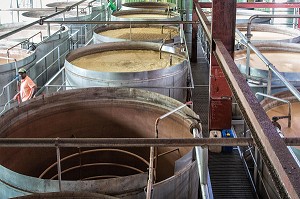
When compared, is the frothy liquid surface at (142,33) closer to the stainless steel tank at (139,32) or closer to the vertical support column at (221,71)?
the stainless steel tank at (139,32)

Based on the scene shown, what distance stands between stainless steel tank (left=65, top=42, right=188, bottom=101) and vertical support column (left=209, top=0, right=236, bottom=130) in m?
0.74

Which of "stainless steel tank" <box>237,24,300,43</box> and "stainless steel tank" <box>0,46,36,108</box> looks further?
"stainless steel tank" <box>237,24,300,43</box>

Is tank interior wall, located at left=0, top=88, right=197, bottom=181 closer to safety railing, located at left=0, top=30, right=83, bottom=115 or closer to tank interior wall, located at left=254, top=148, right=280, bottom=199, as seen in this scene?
tank interior wall, located at left=254, top=148, right=280, bottom=199

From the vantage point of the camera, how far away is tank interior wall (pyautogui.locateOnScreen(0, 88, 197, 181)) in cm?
578

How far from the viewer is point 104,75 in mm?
6910

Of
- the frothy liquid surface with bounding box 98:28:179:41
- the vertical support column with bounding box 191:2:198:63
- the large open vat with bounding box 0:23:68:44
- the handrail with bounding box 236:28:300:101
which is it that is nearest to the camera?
the handrail with bounding box 236:28:300:101

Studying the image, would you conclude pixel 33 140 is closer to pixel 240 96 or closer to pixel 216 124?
pixel 240 96

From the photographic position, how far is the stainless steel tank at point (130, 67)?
696 cm

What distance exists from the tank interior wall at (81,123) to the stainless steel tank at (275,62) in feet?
8.16

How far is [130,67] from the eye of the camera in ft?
27.2

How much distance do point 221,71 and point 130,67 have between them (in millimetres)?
2296

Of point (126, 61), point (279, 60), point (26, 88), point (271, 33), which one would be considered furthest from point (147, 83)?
point (271, 33)

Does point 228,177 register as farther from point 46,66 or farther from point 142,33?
point 46,66

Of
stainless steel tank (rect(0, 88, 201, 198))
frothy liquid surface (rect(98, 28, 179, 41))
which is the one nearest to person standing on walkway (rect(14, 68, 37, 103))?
stainless steel tank (rect(0, 88, 201, 198))
